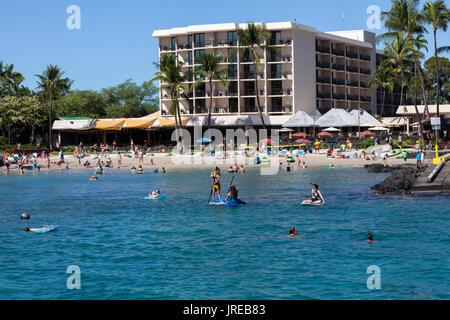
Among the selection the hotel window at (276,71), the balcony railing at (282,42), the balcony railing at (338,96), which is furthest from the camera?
the balcony railing at (338,96)

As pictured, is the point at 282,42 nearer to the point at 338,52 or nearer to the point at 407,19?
the point at 338,52

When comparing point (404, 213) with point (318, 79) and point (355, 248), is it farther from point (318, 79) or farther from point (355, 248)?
point (318, 79)

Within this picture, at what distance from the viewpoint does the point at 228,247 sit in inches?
789

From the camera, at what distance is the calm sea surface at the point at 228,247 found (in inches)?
594

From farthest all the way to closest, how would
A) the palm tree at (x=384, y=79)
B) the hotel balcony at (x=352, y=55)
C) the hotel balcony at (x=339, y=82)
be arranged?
the hotel balcony at (x=352, y=55), the hotel balcony at (x=339, y=82), the palm tree at (x=384, y=79)

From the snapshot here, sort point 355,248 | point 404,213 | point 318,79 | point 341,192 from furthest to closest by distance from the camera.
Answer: point 318,79, point 341,192, point 404,213, point 355,248

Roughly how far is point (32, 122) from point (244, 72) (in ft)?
113

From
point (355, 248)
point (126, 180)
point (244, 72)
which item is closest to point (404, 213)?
point (355, 248)

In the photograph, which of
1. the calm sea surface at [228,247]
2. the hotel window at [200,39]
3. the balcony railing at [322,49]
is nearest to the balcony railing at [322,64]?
the balcony railing at [322,49]

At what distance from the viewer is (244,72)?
3371 inches

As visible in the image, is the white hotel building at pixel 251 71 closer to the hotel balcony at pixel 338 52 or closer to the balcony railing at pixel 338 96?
the hotel balcony at pixel 338 52

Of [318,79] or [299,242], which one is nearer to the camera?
[299,242]

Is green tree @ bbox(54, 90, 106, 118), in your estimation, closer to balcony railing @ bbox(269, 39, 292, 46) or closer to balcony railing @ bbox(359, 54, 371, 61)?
balcony railing @ bbox(269, 39, 292, 46)
